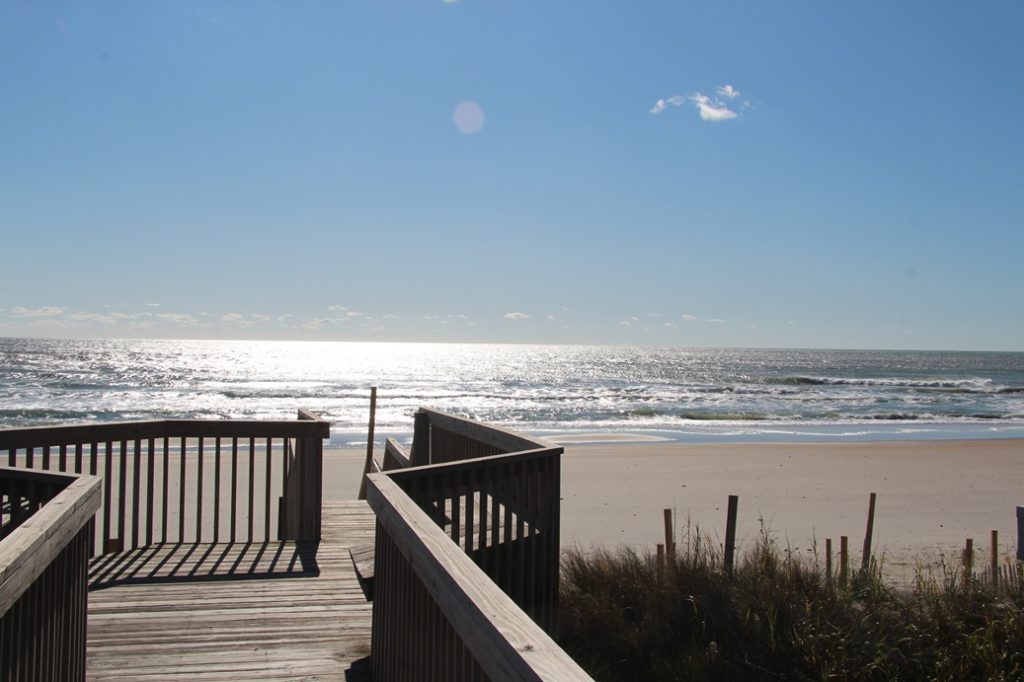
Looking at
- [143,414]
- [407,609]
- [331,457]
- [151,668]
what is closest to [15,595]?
[407,609]

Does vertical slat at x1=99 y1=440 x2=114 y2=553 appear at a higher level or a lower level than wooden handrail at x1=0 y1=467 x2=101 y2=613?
lower

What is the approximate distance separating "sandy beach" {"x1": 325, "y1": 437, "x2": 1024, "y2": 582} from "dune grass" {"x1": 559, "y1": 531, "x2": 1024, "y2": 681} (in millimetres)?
1215

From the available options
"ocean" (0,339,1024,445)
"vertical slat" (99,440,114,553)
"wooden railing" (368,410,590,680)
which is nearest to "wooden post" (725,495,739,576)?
"wooden railing" (368,410,590,680)

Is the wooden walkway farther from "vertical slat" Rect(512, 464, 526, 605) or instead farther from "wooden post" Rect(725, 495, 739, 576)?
"wooden post" Rect(725, 495, 739, 576)

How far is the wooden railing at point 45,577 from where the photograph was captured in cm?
232

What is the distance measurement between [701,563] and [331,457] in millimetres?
13929

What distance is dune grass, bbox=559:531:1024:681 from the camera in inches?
220

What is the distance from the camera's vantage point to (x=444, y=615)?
2475mm

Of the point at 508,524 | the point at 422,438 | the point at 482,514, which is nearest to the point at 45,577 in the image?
the point at 482,514

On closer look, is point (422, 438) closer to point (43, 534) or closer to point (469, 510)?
point (469, 510)

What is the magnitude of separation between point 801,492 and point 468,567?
581 inches

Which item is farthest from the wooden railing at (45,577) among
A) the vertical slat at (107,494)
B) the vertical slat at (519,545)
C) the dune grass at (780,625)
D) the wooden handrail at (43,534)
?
the dune grass at (780,625)

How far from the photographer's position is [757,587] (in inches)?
262

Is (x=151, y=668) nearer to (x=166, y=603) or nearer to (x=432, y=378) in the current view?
(x=166, y=603)
